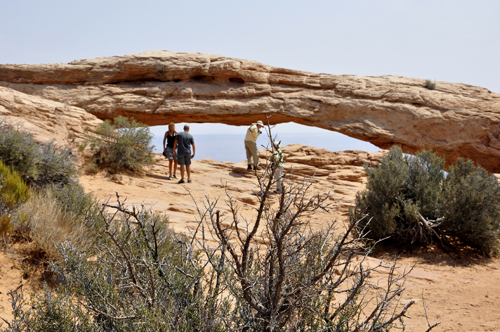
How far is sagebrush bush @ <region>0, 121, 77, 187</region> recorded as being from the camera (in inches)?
259

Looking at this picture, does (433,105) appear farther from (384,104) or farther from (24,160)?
(24,160)

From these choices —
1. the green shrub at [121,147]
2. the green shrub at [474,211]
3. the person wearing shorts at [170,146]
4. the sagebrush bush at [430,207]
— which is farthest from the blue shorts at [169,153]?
the green shrub at [474,211]

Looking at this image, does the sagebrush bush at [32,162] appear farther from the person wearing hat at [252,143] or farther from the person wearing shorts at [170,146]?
the person wearing hat at [252,143]

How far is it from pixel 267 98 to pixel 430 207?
9918mm

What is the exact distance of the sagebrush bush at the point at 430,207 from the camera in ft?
22.4

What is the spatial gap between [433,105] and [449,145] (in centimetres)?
186

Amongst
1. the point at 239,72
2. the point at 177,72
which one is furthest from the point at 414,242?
the point at 177,72

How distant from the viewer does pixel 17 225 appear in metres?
4.47

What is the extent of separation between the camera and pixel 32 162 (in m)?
6.77

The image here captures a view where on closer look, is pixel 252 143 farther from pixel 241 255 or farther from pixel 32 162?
pixel 241 255

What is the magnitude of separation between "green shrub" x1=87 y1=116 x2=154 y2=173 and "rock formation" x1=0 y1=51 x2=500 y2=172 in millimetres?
3841

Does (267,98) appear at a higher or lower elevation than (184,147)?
higher

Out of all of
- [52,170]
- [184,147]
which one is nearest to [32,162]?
[52,170]

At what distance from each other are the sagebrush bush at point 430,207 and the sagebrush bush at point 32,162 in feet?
18.7
